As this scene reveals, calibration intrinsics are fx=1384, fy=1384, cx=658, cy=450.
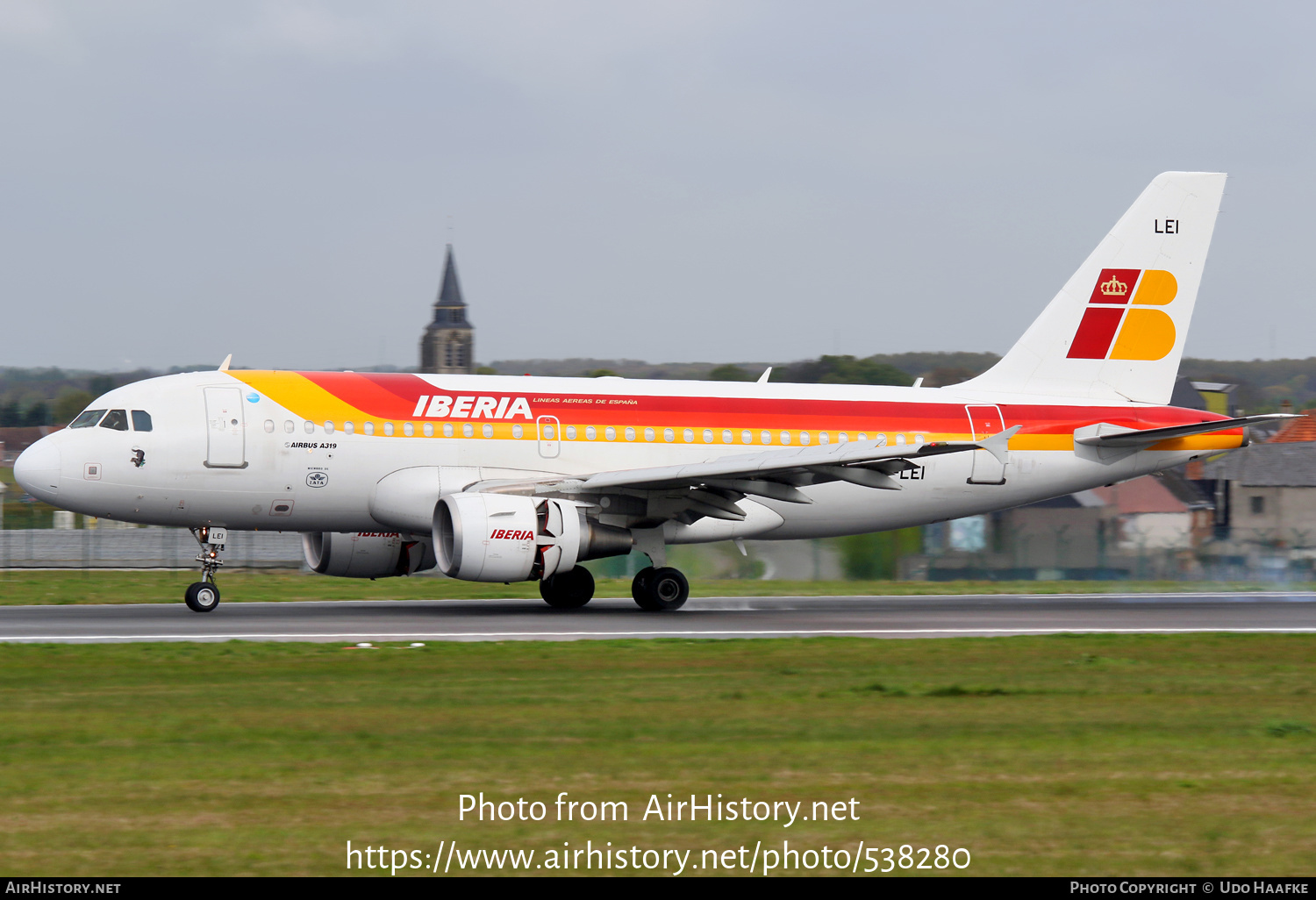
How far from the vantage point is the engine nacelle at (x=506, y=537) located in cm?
2084

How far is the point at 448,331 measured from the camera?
17712 centimetres

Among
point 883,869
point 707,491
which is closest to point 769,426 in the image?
point 707,491

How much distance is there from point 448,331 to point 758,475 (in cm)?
15812

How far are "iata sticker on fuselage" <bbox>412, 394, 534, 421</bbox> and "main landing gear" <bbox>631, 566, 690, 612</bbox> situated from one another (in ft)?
11.2

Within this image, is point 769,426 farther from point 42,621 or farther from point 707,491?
point 42,621

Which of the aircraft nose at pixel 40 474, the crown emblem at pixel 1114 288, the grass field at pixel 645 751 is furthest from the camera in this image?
the crown emblem at pixel 1114 288

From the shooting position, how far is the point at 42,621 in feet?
67.2

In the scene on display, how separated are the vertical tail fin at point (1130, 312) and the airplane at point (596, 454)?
0.06 m

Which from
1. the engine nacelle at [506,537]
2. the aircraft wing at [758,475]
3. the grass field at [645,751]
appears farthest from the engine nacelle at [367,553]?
the grass field at [645,751]

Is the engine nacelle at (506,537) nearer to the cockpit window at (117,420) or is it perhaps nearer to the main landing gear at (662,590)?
the main landing gear at (662,590)

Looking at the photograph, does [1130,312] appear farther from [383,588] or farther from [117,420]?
[117,420]

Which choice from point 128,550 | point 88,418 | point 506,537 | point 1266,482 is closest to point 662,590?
point 506,537

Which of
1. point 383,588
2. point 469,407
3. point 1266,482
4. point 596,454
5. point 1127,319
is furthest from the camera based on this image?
point 1266,482

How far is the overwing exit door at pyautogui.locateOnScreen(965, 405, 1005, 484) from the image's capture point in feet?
85.6
